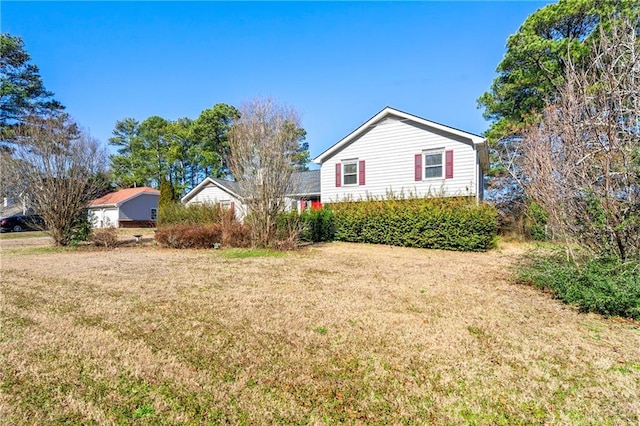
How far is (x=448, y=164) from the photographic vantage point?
14422 millimetres

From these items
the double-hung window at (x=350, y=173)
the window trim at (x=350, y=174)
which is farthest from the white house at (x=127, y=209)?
the window trim at (x=350, y=174)

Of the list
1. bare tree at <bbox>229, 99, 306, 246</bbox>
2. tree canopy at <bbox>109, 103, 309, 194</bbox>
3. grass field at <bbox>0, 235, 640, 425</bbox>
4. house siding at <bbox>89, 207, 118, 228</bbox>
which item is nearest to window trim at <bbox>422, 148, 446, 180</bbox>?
bare tree at <bbox>229, 99, 306, 246</bbox>

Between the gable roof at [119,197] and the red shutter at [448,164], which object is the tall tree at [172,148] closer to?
the gable roof at [119,197]

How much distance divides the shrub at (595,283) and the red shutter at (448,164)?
30.0 feet

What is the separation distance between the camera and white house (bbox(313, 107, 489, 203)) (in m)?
14.2

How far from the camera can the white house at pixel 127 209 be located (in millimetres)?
30719

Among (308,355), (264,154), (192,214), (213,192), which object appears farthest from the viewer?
(213,192)

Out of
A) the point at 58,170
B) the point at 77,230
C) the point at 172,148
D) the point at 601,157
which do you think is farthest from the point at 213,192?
the point at 601,157

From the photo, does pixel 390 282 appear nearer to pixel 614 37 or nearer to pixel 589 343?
pixel 589 343

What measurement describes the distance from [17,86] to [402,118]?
2866 cm

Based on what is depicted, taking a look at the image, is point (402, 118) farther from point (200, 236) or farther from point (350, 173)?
point (200, 236)

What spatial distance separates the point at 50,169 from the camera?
11.6m

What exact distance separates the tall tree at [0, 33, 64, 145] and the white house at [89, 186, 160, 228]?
30.5 ft

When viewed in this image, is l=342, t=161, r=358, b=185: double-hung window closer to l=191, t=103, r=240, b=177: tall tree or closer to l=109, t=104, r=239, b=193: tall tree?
l=191, t=103, r=240, b=177: tall tree
